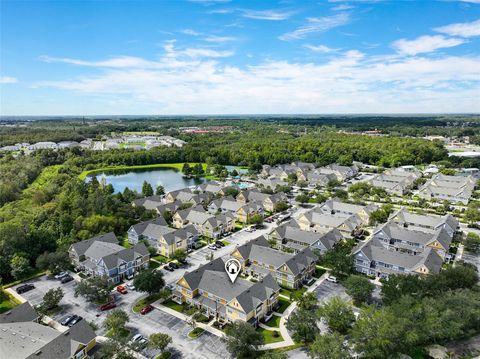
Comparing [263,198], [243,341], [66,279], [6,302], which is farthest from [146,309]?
[263,198]

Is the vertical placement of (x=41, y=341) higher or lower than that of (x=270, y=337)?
higher

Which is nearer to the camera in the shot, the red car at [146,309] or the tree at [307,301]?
the tree at [307,301]

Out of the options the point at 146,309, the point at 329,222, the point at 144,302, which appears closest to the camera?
the point at 146,309

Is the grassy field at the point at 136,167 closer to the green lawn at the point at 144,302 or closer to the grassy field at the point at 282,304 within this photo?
→ the green lawn at the point at 144,302

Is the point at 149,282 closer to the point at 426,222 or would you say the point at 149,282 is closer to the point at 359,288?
the point at 359,288

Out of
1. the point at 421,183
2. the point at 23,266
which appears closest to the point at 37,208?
the point at 23,266

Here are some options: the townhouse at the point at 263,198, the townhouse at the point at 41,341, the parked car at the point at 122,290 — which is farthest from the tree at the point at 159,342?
the townhouse at the point at 263,198

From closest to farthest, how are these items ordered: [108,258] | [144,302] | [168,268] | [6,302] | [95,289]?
[95,289] < [144,302] < [6,302] < [108,258] < [168,268]

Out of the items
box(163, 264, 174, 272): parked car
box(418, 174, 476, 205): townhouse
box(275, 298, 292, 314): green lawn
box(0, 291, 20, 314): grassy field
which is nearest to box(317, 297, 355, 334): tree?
box(275, 298, 292, 314): green lawn
